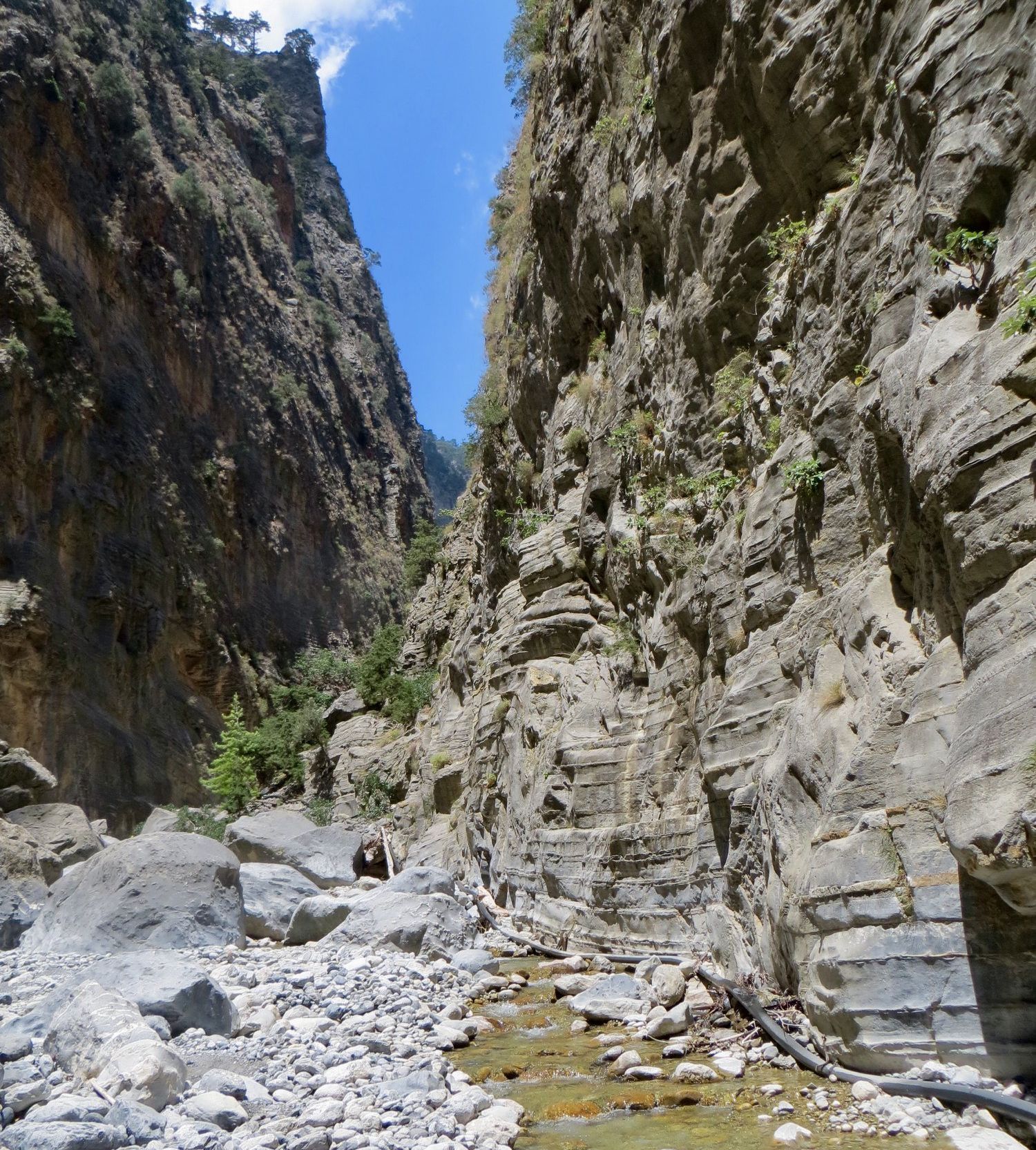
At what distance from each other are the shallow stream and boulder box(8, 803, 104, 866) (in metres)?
13.0

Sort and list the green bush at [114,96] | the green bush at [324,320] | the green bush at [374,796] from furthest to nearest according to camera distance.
Answer: the green bush at [324,320], the green bush at [114,96], the green bush at [374,796]

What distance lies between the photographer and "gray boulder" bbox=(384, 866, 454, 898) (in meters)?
14.3

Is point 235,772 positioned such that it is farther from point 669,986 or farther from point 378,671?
point 669,986

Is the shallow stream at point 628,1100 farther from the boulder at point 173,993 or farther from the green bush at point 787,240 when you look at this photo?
the green bush at point 787,240

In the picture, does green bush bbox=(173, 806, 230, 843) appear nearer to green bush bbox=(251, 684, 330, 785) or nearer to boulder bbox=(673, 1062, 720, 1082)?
green bush bbox=(251, 684, 330, 785)

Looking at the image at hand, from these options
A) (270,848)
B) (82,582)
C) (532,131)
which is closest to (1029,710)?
(270,848)

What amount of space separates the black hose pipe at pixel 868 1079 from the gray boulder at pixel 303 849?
1237cm

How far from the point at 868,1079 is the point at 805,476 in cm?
507

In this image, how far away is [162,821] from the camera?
26.6 metres

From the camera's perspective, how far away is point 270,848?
19.3 meters

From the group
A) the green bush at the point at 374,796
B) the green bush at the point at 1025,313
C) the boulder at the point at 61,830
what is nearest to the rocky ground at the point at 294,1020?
the boulder at the point at 61,830

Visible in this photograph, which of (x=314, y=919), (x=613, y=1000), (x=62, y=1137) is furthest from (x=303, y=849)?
(x=62, y=1137)

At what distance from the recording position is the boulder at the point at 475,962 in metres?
11.2

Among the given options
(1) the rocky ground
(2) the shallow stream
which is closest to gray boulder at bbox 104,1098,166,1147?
(1) the rocky ground
